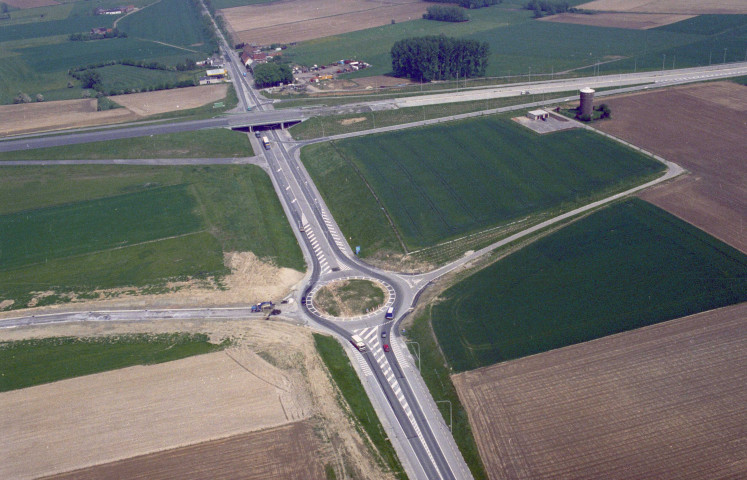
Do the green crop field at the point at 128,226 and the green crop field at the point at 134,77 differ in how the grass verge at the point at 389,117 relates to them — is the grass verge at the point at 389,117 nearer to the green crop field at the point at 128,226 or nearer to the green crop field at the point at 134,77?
the green crop field at the point at 128,226

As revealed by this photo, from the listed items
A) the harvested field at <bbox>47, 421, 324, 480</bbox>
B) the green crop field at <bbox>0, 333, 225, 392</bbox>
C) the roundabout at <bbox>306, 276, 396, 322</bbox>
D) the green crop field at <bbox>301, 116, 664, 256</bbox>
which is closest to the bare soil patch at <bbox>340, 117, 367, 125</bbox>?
the green crop field at <bbox>301, 116, 664, 256</bbox>

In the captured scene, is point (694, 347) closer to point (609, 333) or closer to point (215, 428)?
point (609, 333)

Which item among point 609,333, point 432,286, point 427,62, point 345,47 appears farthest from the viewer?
point 345,47

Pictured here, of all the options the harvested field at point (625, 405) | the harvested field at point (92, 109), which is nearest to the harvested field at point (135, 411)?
the harvested field at point (625, 405)

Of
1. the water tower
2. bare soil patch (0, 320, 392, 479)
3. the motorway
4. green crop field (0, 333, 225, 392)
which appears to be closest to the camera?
bare soil patch (0, 320, 392, 479)

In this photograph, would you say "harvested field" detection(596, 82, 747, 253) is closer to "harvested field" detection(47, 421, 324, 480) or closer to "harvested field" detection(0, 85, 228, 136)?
"harvested field" detection(47, 421, 324, 480)

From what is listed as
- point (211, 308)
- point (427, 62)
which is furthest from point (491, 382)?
point (427, 62)
